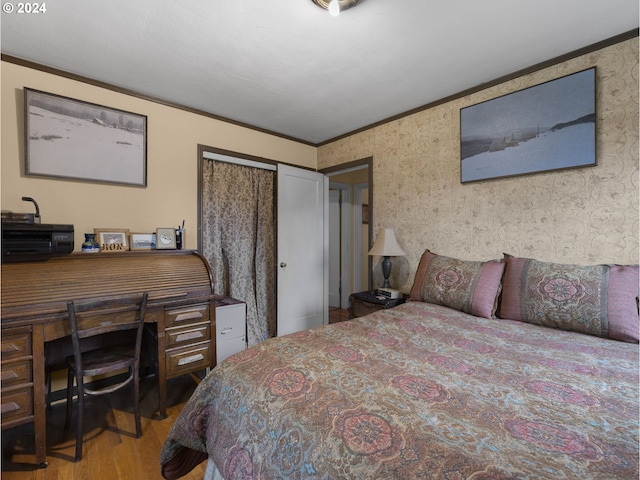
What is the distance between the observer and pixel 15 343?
5.07ft

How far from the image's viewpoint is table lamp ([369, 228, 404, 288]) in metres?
2.76

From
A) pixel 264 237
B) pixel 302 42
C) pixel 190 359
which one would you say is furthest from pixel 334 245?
pixel 302 42

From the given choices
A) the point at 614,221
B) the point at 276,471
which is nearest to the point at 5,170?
the point at 276,471

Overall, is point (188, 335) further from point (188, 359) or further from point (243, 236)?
point (243, 236)

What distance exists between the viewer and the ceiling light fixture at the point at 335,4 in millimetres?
1521

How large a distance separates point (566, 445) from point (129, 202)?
3.03 m

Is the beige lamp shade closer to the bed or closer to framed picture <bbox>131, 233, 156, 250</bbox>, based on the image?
the bed

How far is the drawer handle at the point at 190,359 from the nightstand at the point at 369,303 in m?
1.40

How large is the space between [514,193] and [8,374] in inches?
135

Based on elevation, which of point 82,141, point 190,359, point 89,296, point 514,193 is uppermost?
point 82,141

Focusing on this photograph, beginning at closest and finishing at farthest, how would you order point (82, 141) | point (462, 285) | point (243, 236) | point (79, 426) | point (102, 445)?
point (79, 426) < point (102, 445) < point (462, 285) < point (82, 141) < point (243, 236)

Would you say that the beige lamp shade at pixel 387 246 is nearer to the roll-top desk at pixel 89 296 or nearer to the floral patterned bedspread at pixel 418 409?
the floral patterned bedspread at pixel 418 409

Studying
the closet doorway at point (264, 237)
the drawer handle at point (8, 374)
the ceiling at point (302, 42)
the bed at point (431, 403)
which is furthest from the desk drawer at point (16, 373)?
the ceiling at point (302, 42)

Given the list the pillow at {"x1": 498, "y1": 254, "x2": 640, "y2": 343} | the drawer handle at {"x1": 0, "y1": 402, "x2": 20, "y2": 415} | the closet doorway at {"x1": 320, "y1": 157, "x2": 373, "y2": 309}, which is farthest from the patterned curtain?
the pillow at {"x1": 498, "y1": 254, "x2": 640, "y2": 343}
